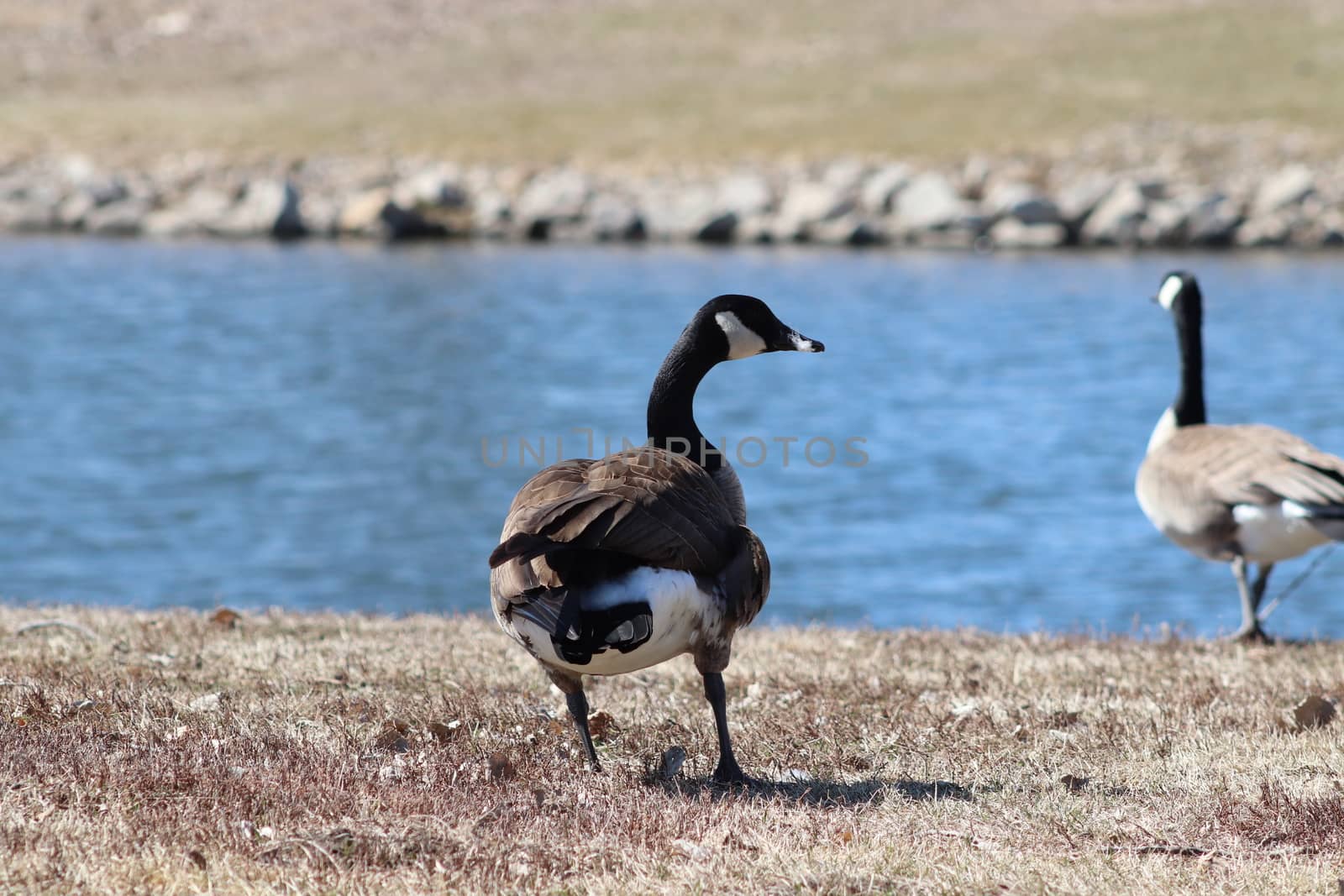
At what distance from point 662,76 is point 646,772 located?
77620 millimetres

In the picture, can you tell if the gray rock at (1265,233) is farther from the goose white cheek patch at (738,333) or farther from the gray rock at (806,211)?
the goose white cheek patch at (738,333)

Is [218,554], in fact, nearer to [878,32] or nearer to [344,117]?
[344,117]

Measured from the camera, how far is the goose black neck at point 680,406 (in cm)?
694

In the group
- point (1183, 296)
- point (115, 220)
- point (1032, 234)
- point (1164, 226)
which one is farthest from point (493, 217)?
point (1183, 296)

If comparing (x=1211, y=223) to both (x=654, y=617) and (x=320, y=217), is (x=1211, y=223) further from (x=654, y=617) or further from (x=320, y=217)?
(x=654, y=617)

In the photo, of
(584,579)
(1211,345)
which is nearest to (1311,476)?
(584,579)

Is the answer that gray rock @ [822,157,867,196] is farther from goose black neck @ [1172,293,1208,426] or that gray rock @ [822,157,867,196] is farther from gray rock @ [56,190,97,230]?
goose black neck @ [1172,293,1208,426]

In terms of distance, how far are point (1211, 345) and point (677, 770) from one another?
98.3 ft

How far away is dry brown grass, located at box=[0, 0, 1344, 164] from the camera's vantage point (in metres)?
64.4

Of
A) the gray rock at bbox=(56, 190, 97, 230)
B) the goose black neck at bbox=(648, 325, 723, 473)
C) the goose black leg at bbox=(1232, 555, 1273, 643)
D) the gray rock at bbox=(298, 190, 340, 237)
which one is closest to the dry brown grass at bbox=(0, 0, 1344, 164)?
the gray rock at bbox=(298, 190, 340, 237)

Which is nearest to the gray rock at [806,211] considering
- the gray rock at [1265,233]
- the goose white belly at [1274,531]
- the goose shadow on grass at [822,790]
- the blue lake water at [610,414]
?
the blue lake water at [610,414]

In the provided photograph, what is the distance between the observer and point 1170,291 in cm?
1275

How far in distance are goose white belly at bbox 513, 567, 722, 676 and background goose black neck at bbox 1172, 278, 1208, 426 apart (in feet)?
23.4

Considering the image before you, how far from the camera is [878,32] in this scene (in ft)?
293
